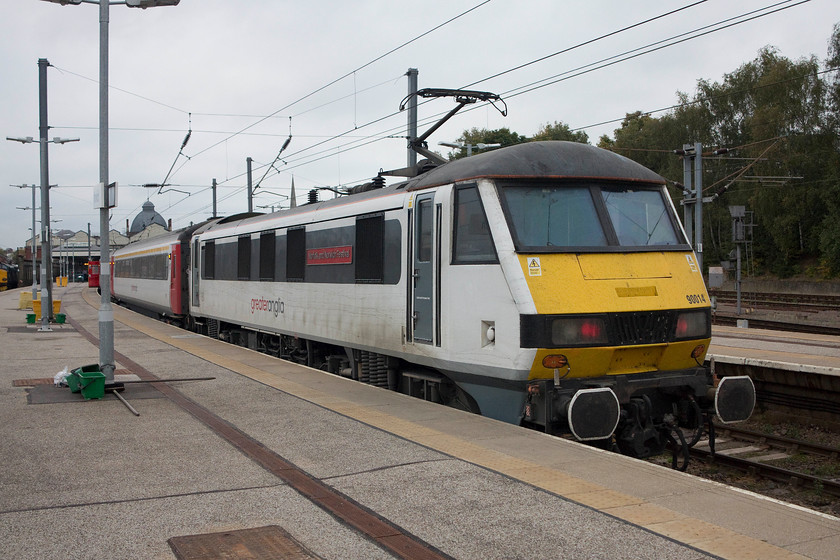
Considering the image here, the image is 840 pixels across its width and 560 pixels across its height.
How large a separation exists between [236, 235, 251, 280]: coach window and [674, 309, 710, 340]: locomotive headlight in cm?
1004

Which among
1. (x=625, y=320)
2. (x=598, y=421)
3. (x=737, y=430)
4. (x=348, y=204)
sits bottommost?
(x=737, y=430)

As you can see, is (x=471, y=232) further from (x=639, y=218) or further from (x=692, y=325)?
(x=692, y=325)

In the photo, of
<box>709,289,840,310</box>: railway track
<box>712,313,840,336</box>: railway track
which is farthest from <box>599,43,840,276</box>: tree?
<box>712,313,840,336</box>: railway track

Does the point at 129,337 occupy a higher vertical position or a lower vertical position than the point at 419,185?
lower

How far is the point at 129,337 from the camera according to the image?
1914cm

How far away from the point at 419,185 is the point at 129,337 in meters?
12.5

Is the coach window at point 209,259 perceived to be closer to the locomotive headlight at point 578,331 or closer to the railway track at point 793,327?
the locomotive headlight at point 578,331

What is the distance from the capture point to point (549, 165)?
26.7 feet

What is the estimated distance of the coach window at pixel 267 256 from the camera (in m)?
14.5

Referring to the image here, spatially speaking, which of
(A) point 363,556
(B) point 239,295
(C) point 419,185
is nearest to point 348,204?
(C) point 419,185

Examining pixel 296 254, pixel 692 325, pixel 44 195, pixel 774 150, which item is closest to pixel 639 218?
pixel 692 325

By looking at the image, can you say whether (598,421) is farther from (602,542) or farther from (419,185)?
(419,185)

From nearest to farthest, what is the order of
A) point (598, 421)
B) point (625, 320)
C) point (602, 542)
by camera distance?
point (602, 542), point (598, 421), point (625, 320)

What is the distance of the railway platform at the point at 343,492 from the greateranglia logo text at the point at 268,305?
463 centimetres
